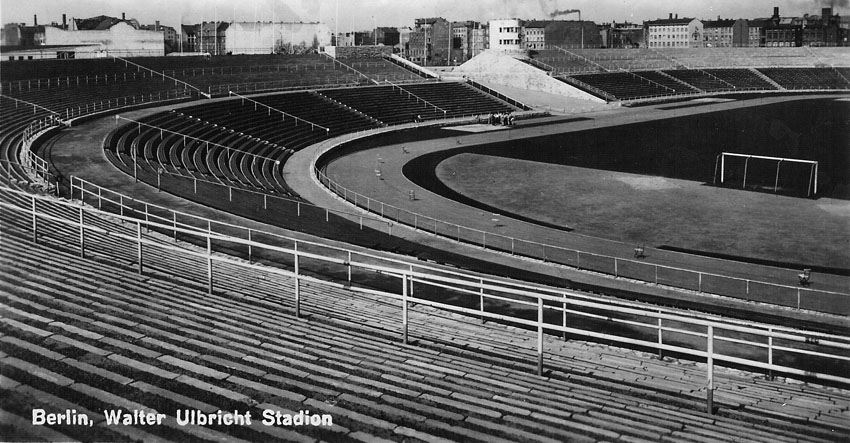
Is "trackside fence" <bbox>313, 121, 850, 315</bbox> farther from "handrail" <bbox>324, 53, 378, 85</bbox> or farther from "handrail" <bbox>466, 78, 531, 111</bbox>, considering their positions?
"handrail" <bbox>466, 78, 531, 111</bbox>

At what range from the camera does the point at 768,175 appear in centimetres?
4259

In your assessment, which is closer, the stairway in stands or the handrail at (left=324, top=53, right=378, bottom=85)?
the stairway in stands

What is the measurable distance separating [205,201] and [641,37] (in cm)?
17339

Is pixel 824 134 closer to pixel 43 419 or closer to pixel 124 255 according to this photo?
pixel 124 255

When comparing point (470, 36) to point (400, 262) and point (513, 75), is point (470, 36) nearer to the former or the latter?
point (513, 75)

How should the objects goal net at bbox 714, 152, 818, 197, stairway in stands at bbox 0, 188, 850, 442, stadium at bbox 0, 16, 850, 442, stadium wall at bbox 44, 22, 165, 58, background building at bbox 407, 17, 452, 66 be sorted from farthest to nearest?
background building at bbox 407, 17, 452, 66 → stadium wall at bbox 44, 22, 165, 58 → goal net at bbox 714, 152, 818, 197 → stadium at bbox 0, 16, 850, 442 → stairway in stands at bbox 0, 188, 850, 442

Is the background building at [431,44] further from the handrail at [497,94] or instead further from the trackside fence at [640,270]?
the trackside fence at [640,270]

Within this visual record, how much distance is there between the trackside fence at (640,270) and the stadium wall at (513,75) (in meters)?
55.1

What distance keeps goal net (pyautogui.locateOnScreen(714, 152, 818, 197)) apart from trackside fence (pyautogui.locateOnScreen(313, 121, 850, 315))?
1626cm

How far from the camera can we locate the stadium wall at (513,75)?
85.1 meters

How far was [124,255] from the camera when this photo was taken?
1448 centimetres

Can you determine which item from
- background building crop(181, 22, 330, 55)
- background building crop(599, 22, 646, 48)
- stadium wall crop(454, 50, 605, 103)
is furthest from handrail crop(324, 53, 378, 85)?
background building crop(599, 22, 646, 48)

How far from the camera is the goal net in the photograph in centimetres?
3834

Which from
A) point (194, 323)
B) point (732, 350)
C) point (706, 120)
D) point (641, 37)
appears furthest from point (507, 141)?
point (641, 37)
